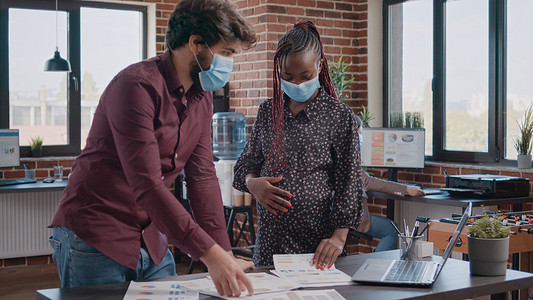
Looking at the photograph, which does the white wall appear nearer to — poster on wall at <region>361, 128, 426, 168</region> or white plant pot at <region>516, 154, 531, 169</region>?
poster on wall at <region>361, 128, 426, 168</region>

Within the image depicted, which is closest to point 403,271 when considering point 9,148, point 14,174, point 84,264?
point 84,264

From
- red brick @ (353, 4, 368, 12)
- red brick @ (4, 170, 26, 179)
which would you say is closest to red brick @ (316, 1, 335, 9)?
red brick @ (353, 4, 368, 12)

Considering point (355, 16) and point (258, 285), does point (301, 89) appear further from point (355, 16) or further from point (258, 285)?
point (355, 16)

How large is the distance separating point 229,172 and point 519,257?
224 cm

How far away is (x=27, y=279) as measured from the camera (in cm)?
530

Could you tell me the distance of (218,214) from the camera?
6.37 feet

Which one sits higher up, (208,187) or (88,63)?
(88,63)

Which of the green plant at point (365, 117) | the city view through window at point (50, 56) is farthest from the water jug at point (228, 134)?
the city view through window at point (50, 56)

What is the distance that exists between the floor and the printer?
2.34m

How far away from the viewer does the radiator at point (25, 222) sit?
18.1ft

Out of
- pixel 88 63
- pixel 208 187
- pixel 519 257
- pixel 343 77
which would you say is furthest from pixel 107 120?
pixel 88 63

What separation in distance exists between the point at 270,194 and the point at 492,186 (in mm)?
2373

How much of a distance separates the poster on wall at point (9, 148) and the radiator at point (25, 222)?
0.38 m

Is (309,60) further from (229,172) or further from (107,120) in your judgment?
(229,172)
